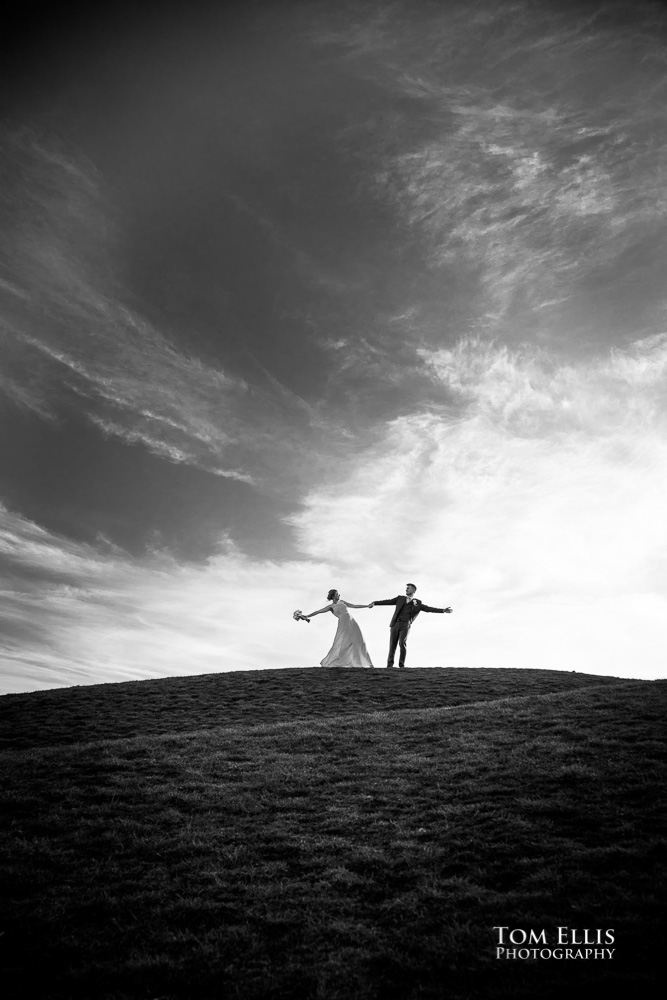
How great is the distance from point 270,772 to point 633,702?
1128 centimetres

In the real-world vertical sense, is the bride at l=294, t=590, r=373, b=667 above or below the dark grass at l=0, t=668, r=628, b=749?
above

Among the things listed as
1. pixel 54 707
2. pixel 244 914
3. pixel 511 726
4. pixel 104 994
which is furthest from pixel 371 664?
pixel 104 994

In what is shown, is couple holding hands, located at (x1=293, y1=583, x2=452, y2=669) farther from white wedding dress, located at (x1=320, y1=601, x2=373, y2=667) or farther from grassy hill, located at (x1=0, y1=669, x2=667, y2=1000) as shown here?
grassy hill, located at (x1=0, y1=669, x2=667, y2=1000)

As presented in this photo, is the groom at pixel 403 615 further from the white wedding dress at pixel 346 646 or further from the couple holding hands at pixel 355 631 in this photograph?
the white wedding dress at pixel 346 646

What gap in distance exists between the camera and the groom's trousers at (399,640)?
92.0 ft

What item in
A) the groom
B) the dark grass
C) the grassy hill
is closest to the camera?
the grassy hill

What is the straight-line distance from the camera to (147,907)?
24.7ft

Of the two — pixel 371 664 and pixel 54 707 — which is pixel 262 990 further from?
pixel 371 664

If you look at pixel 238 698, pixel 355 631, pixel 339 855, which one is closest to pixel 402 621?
pixel 355 631

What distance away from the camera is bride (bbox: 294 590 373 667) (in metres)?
28.1

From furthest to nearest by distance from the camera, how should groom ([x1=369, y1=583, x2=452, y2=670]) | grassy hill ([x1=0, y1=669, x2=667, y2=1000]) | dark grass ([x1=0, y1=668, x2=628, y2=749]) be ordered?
groom ([x1=369, y1=583, x2=452, y2=670]) → dark grass ([x1=0, y1=668, x2=628, y2=749]) → grassy hill ([x1=0, y1=669, x2=667, y2=1000])

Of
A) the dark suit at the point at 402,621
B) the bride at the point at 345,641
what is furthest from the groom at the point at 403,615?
the bride at the point at 345,641

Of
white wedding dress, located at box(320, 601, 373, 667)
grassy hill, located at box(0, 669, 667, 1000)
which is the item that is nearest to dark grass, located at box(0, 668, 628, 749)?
white wedding dress, located at box(320, 601, 373, 667)

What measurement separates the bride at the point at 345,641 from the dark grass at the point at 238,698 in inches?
38.0
